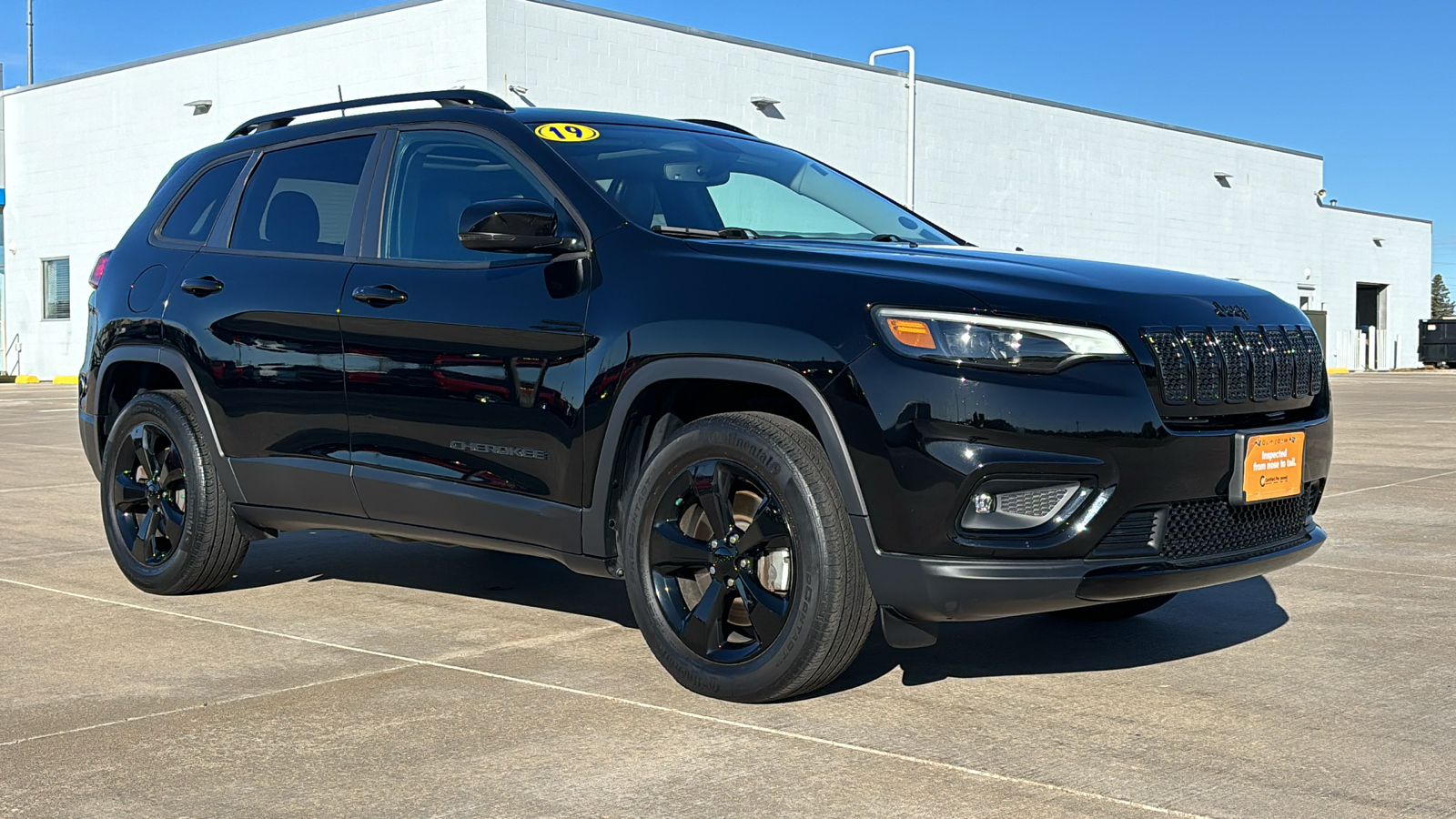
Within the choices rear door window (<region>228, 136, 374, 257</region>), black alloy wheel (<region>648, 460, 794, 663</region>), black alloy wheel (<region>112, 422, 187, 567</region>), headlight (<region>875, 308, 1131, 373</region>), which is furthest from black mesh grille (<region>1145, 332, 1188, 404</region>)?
black alloy wheel (<region>112, 422, 187, 567</region>)

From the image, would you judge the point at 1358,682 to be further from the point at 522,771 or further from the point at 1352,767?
the point at 522,771

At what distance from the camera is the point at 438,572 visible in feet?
21.3

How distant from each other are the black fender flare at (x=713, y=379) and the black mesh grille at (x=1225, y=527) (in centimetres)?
83

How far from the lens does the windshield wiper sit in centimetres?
464

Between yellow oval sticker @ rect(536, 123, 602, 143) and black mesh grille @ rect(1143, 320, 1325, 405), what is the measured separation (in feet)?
6.86

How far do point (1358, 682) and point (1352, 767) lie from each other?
935 mm

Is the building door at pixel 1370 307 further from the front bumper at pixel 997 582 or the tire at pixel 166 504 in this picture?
the front bumper at pixel 997 582

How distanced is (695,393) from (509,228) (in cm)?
76

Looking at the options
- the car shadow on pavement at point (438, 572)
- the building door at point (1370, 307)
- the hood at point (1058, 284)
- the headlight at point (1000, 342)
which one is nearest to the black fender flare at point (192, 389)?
the car shadow on pavement at point (438, 572)

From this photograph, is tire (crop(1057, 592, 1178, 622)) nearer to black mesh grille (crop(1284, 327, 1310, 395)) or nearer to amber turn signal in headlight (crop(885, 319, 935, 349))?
black mesh grille (crop(1284, 327, 1310, 395))

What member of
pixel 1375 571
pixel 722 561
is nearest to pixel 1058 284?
pixel 722 561

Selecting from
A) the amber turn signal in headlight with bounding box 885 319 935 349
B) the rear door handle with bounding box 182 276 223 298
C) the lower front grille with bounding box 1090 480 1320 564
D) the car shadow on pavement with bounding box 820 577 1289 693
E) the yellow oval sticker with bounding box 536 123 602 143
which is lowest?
the car shadow on pavement with bounding box 820 577 1289 693

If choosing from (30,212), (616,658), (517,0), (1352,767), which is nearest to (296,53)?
(517,0)

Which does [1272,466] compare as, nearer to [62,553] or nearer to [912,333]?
[912,333]
